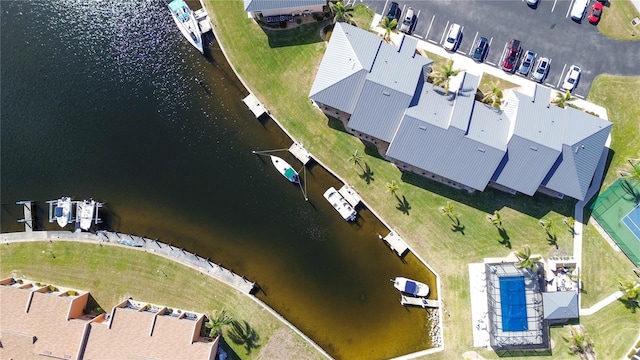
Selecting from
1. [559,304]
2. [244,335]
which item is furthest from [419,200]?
[244,335]

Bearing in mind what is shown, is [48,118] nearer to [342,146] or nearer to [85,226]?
[85,226]

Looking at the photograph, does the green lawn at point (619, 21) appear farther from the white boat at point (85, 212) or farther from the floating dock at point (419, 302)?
the white boat at point (85, 212)

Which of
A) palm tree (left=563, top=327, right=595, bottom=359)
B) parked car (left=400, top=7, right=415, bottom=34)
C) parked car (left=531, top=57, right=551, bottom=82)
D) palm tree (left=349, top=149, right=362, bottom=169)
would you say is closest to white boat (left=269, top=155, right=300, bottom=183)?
palm tree (left=349, top=149, right=362, bottom=169)

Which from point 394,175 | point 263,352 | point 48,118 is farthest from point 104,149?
point 394,175

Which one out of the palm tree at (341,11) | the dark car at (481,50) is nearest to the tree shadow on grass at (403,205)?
the dark car at (481,50)

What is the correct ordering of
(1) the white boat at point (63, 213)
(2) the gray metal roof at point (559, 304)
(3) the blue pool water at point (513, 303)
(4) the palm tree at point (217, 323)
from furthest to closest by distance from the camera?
(1) the white boat at point (63, 213) → (4) the palm tree at point (217, 323) → (3) the blue pool water at point (513, 303) → (2) the gray metal roof at point (559, 304)

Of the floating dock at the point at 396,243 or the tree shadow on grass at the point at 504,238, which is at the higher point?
the tree shadow on grass at the point at 504,238

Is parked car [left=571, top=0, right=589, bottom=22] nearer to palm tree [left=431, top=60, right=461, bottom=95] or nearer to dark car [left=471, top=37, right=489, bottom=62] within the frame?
dark car [left=471, top=37, right=489, bottom=62]
